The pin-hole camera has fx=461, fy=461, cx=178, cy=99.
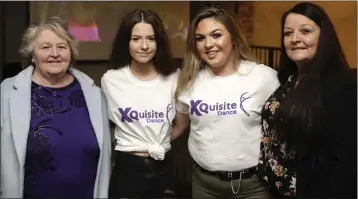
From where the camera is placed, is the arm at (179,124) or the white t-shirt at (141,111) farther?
the arm at (179,124)

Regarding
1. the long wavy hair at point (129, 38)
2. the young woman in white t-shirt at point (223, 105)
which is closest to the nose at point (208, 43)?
the young woman in white t-shirt at point (223, 105)

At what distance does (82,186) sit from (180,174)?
975 mm

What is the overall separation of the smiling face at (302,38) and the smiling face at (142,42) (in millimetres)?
631

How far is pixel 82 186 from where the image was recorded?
2064mm

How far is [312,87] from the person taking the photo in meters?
1.74

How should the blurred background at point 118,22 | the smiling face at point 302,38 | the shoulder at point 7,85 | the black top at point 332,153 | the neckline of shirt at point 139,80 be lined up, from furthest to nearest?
the blurred background at point 118,22
the neckline of shirt at point 139,80
the shoulder at point 7,85
the smiling face at point 302,38
the black top at point 332,153

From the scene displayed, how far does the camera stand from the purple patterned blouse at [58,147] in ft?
6.48

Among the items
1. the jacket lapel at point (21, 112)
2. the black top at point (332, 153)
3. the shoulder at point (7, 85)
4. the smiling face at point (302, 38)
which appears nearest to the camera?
the black top at point (332, 153)

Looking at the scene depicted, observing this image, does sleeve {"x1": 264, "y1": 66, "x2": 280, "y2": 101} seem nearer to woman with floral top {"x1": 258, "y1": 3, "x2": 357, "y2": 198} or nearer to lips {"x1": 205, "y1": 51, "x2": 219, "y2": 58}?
woman with floral top {"x1": 258, "y1": 3, "x2": 357, "y2": 198}

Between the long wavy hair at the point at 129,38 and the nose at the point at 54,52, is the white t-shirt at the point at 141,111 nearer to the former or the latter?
the long wavy hair at the point at 129,38

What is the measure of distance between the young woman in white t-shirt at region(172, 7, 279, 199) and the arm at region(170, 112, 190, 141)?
0.05 metres

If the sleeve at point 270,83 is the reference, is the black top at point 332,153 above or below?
below

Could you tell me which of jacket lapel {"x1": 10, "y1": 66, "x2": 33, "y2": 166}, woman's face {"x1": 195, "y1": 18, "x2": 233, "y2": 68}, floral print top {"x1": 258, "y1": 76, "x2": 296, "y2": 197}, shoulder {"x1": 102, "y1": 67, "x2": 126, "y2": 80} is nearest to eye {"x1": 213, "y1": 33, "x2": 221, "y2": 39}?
woman's face {"x1": 195, "y1": 18, "x2": 233, "y2": 68}

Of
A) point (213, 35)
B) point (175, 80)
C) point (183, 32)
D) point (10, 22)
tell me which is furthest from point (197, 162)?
point (10, 22)
